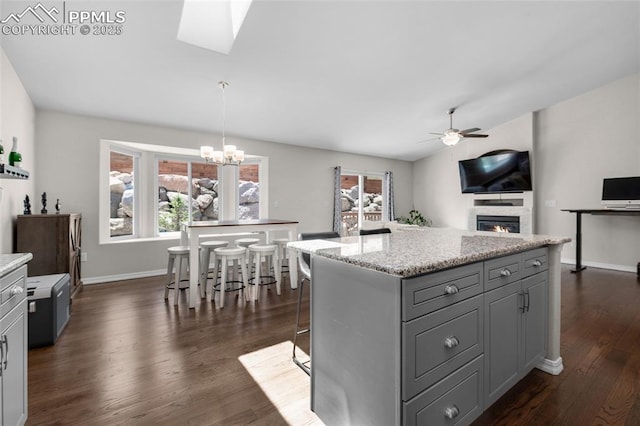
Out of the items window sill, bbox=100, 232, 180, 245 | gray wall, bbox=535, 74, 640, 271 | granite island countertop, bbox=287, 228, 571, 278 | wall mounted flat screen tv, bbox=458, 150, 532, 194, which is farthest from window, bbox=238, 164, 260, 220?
gray wall, bbox=535, 74, 640, 271

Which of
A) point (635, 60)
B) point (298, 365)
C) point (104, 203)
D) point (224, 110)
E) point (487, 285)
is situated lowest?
point (298, 365)

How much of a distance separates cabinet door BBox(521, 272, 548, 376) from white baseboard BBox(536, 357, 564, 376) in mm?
62

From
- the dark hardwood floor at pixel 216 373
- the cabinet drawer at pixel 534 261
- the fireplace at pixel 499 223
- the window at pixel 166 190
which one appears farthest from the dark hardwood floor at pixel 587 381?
the window at pixel 166 190

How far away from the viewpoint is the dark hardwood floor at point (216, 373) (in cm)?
157

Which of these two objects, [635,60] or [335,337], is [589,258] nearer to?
[635,60]

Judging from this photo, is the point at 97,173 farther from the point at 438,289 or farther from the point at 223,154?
the point at 438,289

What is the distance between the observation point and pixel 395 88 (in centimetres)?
414

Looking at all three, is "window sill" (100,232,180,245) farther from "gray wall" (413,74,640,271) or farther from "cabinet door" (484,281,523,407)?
"gray wall" (413,74,640,271)

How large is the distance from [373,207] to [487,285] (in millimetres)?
6374

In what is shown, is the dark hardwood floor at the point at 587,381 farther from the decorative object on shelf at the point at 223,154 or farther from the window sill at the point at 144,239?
the window sill at the point at 144,239

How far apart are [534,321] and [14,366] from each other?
280 centimetres

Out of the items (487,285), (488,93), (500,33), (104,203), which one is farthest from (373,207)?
(487,285)

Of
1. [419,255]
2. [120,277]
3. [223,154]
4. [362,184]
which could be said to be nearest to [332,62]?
[223,154]

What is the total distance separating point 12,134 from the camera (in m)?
2.87
